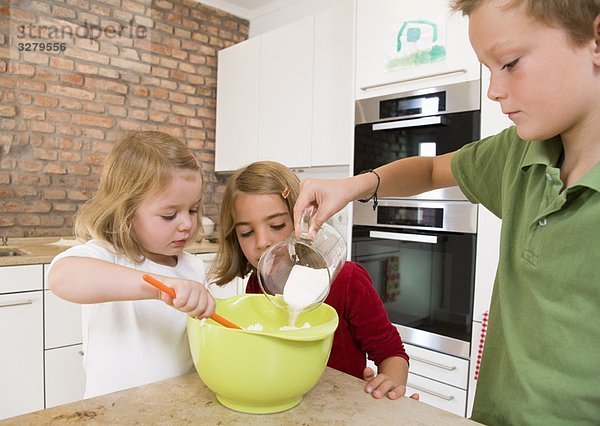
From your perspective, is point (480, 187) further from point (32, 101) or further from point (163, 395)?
Result: point (32, 101)

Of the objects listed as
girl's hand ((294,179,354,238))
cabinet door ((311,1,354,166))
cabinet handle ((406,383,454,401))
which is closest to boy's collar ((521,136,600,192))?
girl's hand ((294,179,354,238))

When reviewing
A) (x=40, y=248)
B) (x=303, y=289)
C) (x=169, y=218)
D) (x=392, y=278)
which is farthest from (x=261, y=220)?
(x=40, y=248)

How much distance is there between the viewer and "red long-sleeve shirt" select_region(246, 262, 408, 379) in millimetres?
1034

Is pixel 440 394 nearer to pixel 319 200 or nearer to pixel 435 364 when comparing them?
pixel 435 364

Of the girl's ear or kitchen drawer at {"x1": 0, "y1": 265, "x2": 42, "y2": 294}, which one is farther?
kitchen drawer at {"x1": 0, "y1": 265, "x2": 42, "y2": 294}

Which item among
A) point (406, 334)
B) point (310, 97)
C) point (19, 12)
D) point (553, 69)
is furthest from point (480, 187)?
point (19, 12)

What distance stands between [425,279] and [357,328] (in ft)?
3.42

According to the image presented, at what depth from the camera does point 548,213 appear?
65cm

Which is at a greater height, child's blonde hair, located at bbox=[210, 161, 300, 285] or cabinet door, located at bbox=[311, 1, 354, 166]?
cabinet door, located at bbox=[311, 1, 354, 166]

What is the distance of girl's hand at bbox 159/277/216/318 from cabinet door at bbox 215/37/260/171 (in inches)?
96.9

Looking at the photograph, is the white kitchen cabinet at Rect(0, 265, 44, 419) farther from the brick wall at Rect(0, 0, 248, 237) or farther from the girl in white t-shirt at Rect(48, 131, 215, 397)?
the girl in white t-shirt at Rect(48, 131, 215, 397)

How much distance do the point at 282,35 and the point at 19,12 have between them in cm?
145

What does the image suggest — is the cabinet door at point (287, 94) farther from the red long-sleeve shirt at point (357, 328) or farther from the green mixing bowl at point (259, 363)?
the green mixing bowl at point (259, 363)

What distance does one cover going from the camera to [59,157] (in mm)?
2775
